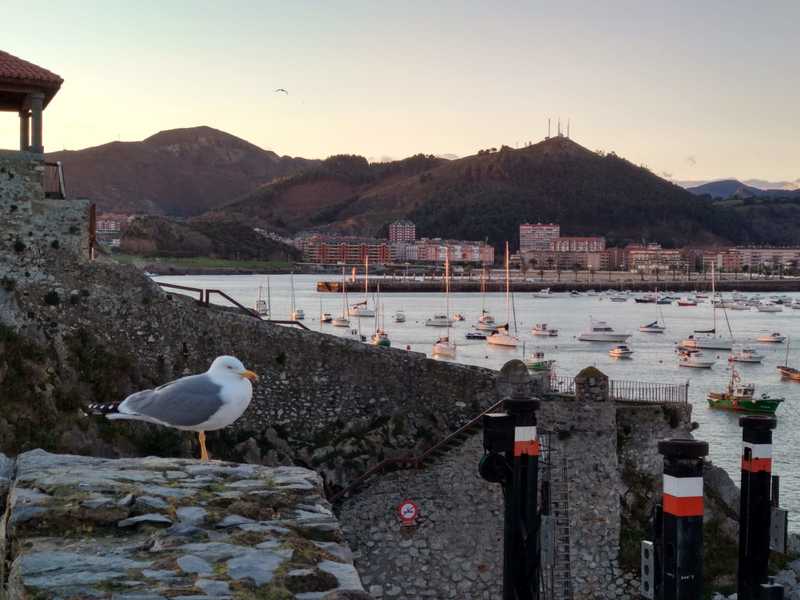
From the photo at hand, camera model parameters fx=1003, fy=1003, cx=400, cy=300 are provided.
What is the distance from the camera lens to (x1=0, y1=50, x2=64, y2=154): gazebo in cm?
1630

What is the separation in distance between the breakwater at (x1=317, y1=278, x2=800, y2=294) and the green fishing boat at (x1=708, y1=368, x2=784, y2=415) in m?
116

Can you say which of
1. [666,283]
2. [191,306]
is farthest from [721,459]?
[666,283]

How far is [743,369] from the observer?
68.0 meters

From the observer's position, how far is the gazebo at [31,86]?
16.3m

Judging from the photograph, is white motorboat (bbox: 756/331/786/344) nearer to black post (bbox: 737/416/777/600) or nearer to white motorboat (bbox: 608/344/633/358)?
white motorboat (bbox: 608/344/633/358)

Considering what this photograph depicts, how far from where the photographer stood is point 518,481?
9.42 meters

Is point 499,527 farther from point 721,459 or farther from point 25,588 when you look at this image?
point 721,459

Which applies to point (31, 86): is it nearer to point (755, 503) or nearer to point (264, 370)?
point (264, 370)

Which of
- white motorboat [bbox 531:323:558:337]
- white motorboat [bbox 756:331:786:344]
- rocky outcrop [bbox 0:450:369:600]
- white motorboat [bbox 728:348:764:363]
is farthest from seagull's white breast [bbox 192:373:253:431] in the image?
white motorboat [bbox 756:331:786:344]

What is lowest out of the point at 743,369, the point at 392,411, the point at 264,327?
the point at 743,369

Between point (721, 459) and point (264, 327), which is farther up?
point (264, 327)

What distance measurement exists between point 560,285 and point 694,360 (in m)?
117

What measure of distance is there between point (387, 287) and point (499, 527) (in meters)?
151

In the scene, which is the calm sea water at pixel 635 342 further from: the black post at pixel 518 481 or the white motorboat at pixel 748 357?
the black post at pixel 518 481
